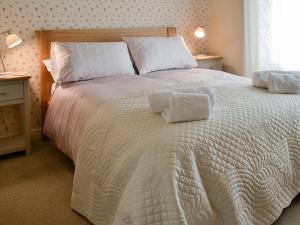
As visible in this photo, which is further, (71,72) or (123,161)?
(71,72)

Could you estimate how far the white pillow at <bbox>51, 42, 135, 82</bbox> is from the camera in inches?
105

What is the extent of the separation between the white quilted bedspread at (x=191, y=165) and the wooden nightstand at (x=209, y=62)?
6.05ft

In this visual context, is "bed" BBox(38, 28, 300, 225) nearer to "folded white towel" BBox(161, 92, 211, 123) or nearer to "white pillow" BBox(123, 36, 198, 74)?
"folded white towel" BBox(161, 92, 211, 123)

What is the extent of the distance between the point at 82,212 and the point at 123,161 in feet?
1.83

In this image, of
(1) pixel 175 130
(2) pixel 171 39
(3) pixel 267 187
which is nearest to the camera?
(1) pixel 175 130

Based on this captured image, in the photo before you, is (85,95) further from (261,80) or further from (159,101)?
(261,80)

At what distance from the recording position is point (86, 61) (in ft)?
8.98

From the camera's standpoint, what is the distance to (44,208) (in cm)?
201

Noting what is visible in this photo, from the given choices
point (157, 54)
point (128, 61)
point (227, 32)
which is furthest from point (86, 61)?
point (227, 32)

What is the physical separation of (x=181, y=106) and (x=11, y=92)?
1579 mm

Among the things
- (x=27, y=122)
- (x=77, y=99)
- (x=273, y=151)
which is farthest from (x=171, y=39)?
(x=273, y=151)

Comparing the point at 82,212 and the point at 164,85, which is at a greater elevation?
the point at 164,85

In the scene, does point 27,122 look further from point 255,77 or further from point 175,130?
point 255,77

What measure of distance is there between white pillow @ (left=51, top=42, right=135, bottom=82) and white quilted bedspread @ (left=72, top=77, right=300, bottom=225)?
0.80m
